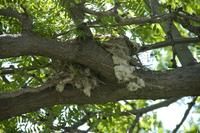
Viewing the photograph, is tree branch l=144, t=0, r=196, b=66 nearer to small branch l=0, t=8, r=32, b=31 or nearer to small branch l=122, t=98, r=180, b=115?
small branch l=122, t=98, r=180, b=115

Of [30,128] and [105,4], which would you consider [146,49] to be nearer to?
[105,4]

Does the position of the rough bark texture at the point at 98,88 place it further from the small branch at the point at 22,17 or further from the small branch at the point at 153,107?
the small branch at the point at 153,107

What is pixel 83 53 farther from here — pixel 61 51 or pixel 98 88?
pixel 98 88

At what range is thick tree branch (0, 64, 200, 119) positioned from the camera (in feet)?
11.3

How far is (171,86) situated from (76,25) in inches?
31.5

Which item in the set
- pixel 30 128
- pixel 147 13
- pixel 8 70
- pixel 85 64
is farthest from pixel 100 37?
pixel 30 128

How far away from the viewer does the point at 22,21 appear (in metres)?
3.29

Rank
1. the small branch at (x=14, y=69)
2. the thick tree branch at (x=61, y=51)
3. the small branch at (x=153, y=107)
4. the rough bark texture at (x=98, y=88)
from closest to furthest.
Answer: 1. the thick tree branch at (x=61, y=51)
2. the rough bark texture at (x=98, y=88)
3. the small branch at (x=14, y=69)
4. the small branch at (x=153, y=107)

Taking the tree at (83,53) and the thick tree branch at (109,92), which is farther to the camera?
the thick tree branch at (109,92)

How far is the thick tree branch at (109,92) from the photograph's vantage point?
343cm

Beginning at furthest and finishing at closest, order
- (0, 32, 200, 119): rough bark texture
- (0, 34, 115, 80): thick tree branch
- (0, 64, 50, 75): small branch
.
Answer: (0, 64, 50, 75): small branch, (0, 32, 200, 119): rough bark texture, (0, 34, 115, 80): thick tree branch

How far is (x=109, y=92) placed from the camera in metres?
3.48

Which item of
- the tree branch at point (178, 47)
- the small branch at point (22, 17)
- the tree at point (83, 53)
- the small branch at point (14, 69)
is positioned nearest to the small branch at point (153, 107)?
the tree branch at point (178, 47)

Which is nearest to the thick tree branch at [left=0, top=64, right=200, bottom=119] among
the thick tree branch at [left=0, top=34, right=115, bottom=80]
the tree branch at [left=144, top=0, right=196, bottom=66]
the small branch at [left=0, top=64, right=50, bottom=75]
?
the thick tree branch at [left=0, top=34, right=115, bottom=80]
